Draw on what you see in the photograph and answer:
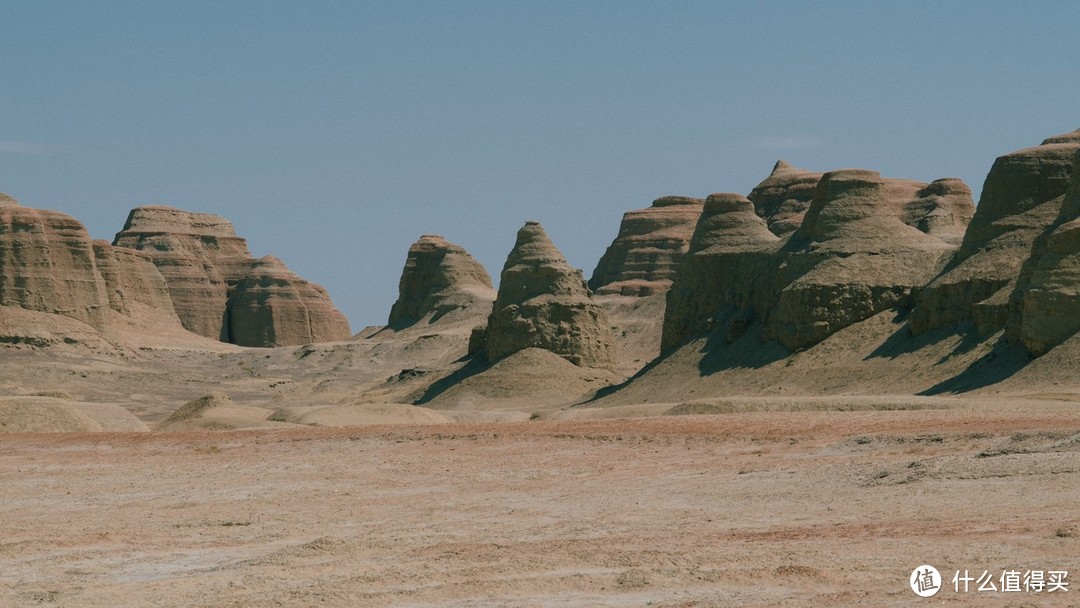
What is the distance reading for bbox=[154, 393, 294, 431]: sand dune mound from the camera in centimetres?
4244

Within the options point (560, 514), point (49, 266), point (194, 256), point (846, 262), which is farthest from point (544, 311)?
point (194, 256)

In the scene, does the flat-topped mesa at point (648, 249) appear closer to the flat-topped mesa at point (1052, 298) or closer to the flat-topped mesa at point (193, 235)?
the flat-topped mesa at point (193, 235)

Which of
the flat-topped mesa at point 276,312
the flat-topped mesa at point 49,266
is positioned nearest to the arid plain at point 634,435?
the flat-topped mesa at point 49,266

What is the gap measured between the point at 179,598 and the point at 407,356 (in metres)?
91.9

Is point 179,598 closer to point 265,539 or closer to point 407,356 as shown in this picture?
point 265,539

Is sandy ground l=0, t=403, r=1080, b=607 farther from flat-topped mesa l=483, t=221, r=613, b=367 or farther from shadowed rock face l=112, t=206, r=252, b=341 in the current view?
shadowed rock face l=112, t=206, r=252, b=341

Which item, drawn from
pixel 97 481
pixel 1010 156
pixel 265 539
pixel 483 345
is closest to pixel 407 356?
pixel 483 345

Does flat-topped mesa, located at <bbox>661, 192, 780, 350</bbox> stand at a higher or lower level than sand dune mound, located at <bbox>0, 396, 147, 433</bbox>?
higher

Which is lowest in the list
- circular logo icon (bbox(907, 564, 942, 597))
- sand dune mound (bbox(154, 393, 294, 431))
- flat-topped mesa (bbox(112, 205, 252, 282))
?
circular logo icon (bbox(907, 564, 942, 597))

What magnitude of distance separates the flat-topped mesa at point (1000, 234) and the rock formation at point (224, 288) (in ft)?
310

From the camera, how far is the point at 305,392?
89062 mm

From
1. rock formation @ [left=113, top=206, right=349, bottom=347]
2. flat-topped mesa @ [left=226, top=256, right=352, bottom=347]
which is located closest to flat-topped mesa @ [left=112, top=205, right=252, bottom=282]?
rock formation @ [left=113, top=206, right=349, bottom=347]

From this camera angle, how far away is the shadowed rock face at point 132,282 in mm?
116812

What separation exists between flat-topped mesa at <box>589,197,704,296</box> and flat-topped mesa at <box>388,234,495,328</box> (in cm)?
879
